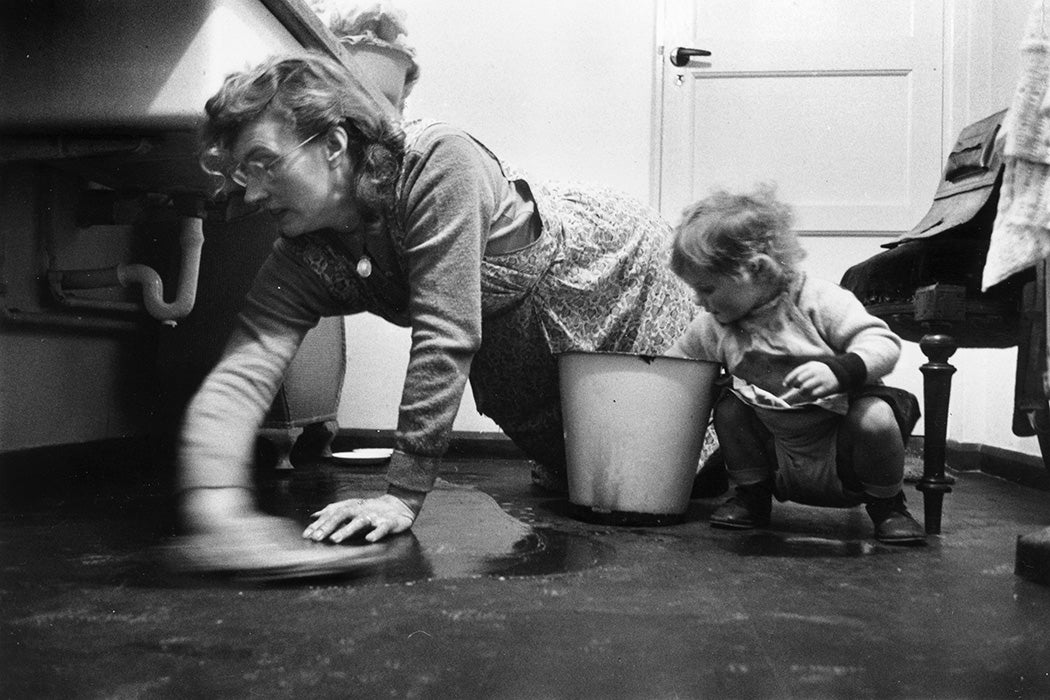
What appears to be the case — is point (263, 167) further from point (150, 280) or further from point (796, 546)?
point (796, 546)

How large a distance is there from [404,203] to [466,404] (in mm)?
1408

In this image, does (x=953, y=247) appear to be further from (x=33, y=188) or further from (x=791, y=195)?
(x=33, y=188)

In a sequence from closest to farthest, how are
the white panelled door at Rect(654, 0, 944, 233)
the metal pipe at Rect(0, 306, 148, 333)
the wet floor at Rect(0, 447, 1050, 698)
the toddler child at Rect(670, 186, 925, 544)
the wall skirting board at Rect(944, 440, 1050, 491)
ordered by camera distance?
the wet floor at Rect(0, 447, 1050, 698)
the toddler child at Rect(670, 186, 925, 544)
the metal pipe at Rect(0, 306, 148, 333)
the wall skirting board at Rect(944, 440, 1050, 491)
the white panelled door at Rect(654, 0, 944, 233)

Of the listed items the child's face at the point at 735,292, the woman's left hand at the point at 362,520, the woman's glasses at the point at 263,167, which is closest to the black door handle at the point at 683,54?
the child's face at the point at 735,292

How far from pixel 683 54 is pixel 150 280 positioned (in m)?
1.54

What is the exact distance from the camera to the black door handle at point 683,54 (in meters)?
2.39

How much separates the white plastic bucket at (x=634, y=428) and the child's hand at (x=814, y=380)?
14cm

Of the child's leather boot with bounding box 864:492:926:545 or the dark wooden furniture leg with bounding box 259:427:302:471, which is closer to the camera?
the child's leather boot with bounding box 864:492:926:545

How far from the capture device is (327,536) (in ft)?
3.26

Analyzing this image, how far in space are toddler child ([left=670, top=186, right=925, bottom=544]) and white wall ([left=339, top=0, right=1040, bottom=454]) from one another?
1.21 metres

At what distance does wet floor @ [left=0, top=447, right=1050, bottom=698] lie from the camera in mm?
597

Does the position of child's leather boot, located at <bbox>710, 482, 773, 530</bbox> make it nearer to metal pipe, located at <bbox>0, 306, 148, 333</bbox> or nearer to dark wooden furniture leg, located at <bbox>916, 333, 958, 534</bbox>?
dark wooden furniture leg, located at <bbox>916, 333, 958, 534</bbox>

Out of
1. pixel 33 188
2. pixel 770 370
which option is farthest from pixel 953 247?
pixel 33 188

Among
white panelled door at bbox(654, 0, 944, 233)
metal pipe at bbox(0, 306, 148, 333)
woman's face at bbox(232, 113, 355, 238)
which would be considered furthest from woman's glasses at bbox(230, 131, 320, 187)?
white panelled door at bbox(654, 0, 944, 233)
